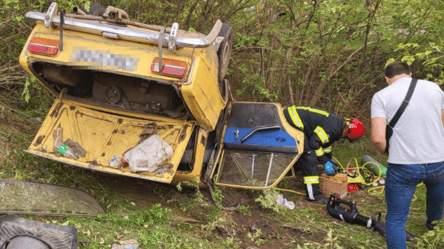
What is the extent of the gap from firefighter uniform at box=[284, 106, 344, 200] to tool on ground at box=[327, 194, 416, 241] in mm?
392

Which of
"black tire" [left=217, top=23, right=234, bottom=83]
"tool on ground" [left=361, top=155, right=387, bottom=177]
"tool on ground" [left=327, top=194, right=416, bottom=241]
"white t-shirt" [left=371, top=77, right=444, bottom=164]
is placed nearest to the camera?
"white t-shirt" [left=371, top=77, right=444, bottom=164]

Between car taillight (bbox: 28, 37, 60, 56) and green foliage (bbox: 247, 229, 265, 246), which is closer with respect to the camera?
car taillight (bbox: 28, 37, 60, 56)

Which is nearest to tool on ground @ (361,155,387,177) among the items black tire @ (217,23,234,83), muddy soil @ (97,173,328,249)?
muddy soil @ (97,173,328,249)

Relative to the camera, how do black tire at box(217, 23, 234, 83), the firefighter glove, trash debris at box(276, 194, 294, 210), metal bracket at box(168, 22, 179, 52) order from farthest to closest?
the firefighter glove, trash debris at box(276, 194, 294, 210), black tire at box(217, 23, 234, 83), metal bracket at box(168, 22, 179, 52)

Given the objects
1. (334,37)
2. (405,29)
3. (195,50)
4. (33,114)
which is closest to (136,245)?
(195,50)

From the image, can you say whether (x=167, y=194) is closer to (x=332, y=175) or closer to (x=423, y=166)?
(x=332, y=175)

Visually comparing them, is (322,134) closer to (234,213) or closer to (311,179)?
(311,179)

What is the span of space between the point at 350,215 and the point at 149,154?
2280 millimetres

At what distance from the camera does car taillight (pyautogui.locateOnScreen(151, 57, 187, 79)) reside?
13.3 feet

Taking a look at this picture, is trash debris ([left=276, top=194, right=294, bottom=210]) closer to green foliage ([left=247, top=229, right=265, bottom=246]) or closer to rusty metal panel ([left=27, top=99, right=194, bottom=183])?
green foliage ([left=247, top=229, right=265, bottom=246])

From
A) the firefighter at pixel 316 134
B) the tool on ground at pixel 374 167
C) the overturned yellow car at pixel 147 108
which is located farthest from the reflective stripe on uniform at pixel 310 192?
the tool on ground at pixel 374 167

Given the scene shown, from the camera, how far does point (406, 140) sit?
3.89 metres

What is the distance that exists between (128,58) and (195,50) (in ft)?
1.88

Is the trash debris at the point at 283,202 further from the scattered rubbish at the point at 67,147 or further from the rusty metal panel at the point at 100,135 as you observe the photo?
the scattered rubbish at the point at 67,147
